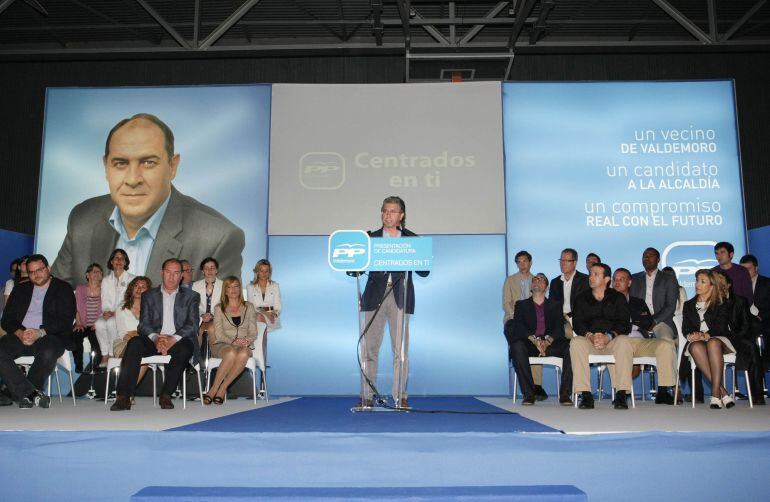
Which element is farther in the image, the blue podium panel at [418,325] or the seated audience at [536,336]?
the blue podium panel at [418,325]

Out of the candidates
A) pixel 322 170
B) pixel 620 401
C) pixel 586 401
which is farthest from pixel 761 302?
pixel 322 170

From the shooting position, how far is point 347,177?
6.88 meters

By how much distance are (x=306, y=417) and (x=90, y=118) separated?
4954mm

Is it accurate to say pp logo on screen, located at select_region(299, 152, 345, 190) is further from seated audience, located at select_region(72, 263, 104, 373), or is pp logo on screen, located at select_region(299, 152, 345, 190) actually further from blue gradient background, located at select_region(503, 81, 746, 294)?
seated audience, located at select_region(72, 263, 104, 373)

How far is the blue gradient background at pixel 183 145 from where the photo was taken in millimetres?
6969

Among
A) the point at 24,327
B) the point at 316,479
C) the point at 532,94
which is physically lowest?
the point at 316,479

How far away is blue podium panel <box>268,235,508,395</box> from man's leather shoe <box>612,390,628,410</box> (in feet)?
6.25

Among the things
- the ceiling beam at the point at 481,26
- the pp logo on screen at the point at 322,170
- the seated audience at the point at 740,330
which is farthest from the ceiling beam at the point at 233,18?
the seated audience at the point at 740,330

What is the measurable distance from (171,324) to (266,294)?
4.19 ft

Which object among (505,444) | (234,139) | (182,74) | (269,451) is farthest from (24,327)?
(182,74)

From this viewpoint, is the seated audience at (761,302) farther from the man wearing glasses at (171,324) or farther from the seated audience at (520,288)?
the man wearing glasses at (171,324)

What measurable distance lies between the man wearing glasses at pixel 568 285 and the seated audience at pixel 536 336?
13.0 inches

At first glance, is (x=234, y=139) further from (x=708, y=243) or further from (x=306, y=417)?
(x=708, y=243)

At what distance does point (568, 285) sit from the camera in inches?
240
